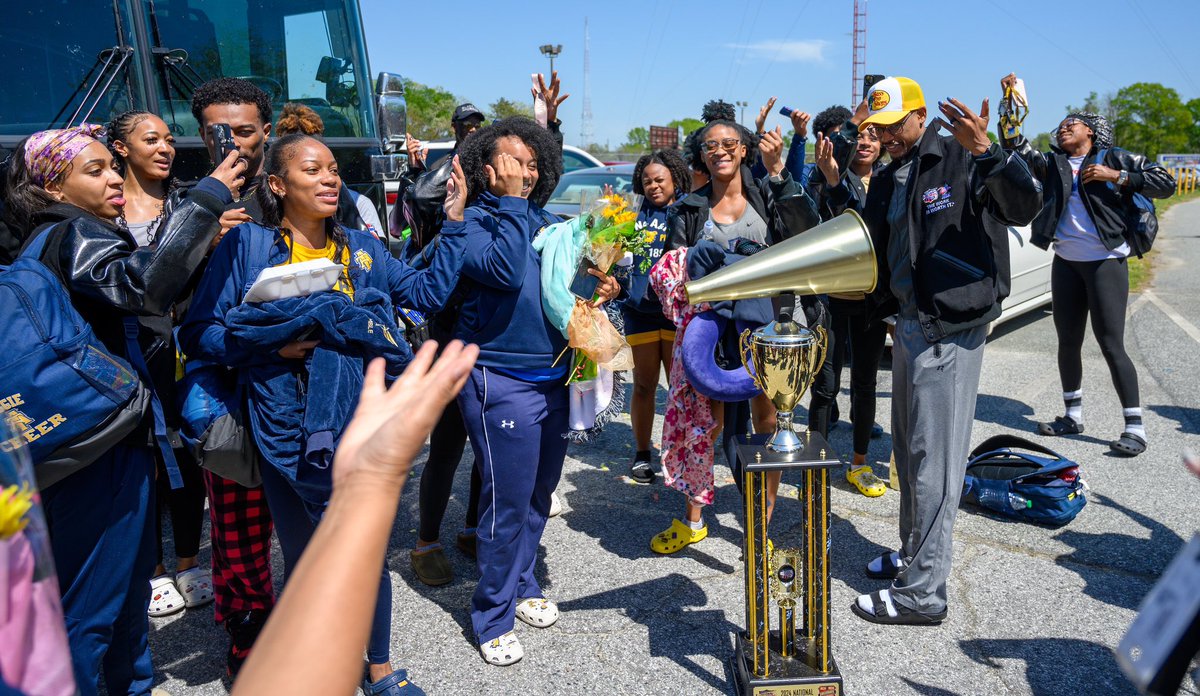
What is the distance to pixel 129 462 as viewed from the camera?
8.32 feet

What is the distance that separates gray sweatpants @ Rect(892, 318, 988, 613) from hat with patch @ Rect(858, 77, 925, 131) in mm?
797

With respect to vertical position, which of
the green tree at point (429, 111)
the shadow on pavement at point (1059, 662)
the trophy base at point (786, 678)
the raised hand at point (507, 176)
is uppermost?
the green tree at point (429, 111)

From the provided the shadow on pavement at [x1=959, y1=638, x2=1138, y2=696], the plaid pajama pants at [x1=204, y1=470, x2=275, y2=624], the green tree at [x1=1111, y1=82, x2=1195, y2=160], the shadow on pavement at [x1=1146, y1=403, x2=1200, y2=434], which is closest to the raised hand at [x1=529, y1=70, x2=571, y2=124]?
the plaid pajama pants at [x1=204, y1=470, x2=275, y2=624]

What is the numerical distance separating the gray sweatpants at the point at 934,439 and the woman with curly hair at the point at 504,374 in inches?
49.6

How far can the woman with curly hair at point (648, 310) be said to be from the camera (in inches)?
180

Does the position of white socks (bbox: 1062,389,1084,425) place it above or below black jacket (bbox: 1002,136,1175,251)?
below

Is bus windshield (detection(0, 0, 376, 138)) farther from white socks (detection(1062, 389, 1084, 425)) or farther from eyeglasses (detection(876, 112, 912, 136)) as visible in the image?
white socks (detection(1062, 389, 1084, 425))

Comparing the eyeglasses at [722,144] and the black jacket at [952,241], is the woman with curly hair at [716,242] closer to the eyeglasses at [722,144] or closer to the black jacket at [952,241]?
the eyeglasses at [722,144]

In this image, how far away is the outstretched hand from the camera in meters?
1.02

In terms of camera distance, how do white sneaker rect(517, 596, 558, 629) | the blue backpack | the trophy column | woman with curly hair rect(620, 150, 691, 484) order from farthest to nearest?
woman with curly hair rect(620, 150, 691, 484) → white sneaker rect(517, 596, 558, 629) → the trophy column → the blue backpack

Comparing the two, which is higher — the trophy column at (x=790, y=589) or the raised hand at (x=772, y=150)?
the raised hand at (x=772, y=150)

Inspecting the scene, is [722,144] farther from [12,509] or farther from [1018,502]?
[12,509]

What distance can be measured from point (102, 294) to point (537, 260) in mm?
1457

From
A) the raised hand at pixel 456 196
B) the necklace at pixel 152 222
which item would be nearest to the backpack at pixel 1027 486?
the raised hand at pixel 456 196
